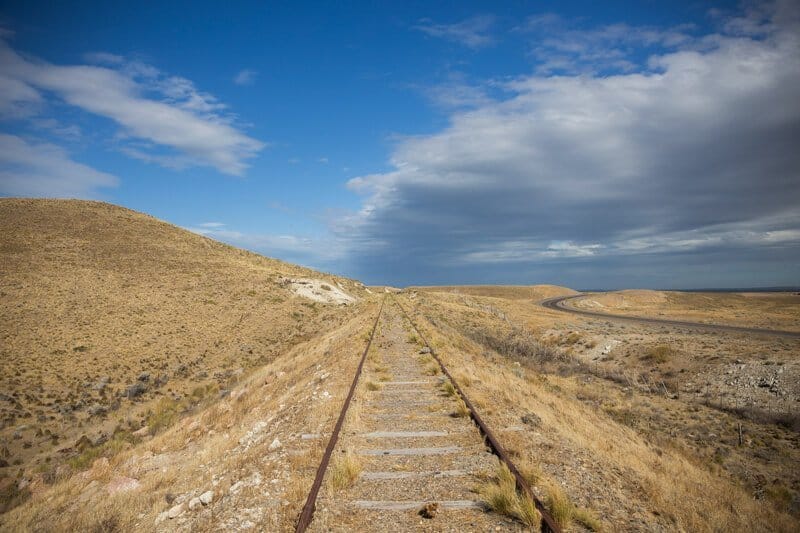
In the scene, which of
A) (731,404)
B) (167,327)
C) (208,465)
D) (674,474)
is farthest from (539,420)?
(167,327)

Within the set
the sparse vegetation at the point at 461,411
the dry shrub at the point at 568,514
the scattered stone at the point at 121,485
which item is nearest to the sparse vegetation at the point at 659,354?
the sparse vegetation at the point at 461,411

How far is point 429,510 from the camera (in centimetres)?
531

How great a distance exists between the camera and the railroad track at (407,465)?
5234mm

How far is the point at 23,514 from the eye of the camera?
33.8ft

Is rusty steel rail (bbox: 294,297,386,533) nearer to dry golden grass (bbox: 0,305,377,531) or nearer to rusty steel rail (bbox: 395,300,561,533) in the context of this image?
dry golden grass (bbox: 0,305,377,531)

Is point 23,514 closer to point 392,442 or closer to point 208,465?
point 208,465

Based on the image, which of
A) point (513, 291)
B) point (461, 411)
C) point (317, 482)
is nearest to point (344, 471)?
point (317, 482)

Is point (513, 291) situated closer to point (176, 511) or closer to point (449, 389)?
point (449, 389)

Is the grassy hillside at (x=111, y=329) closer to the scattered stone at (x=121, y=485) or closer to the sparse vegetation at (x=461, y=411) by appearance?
the scattered stone at (x=121, y=485)

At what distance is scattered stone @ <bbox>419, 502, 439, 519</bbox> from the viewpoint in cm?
526

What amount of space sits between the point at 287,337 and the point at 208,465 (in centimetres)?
2694

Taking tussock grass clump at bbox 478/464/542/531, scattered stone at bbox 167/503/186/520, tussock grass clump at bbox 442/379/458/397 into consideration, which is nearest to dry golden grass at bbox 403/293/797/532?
tussock grass clump at bbox 478/464/542/531

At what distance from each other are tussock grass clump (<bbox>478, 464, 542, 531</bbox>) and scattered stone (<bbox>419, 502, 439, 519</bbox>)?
2.38ft

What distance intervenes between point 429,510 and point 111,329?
34183 millimetres
